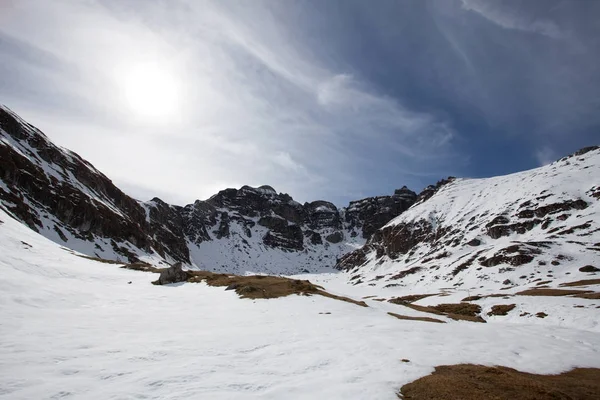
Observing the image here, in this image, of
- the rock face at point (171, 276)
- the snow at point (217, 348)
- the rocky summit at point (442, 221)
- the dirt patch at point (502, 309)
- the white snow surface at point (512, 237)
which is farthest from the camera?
the rocky summit at point (442, 221)

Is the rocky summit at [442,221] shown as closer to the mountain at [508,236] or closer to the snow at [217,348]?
the mountain at [508,236]

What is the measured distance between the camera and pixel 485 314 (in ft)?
130

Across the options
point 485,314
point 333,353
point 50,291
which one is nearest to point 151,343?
point 333,353

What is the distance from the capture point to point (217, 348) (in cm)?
1400

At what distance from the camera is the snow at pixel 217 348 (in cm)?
959

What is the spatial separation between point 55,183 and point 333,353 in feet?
430

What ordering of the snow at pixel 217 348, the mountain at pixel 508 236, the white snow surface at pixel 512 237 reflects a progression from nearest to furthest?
the snow at pixel 217 348
the white snow surface at pixel 512 237
the mountain at pixel 508 236

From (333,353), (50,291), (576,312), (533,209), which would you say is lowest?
(50,291)

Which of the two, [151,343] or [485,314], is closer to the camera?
[151,343]

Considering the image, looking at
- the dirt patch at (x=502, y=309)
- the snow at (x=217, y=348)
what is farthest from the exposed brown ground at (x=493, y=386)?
the dirt patch at (x=502, y=309)

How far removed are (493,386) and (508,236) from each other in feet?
459

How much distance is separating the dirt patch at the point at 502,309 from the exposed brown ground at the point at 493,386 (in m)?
29.6

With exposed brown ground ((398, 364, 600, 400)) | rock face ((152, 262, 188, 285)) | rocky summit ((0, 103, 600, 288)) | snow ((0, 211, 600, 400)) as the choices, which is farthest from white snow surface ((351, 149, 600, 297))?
exposed brown ground ((398, 364, 600, 400))

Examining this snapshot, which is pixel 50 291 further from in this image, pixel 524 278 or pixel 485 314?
pixel 524 278
